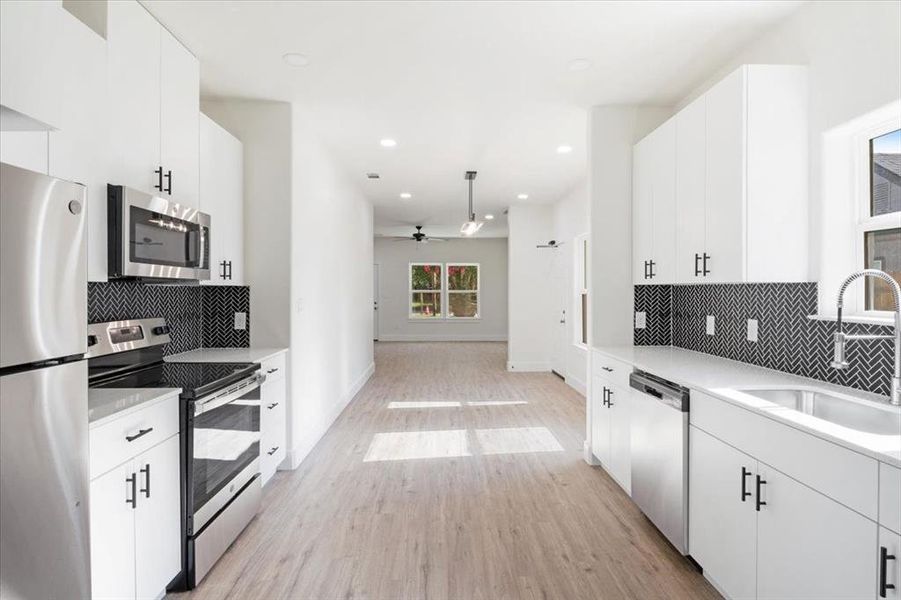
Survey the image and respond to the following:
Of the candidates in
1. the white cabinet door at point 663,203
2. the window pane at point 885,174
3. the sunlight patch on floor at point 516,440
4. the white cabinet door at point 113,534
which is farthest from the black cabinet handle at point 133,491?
the window pane at point 885,174

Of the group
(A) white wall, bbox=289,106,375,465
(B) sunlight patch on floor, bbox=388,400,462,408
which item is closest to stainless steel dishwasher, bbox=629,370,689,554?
(A) white wall, bbox=289,106,375,465

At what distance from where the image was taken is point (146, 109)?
91.7 inches

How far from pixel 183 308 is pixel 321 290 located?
1.32 metres

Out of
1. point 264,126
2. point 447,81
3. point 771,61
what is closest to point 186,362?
point 264,126

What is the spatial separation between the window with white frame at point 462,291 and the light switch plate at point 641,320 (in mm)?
9128

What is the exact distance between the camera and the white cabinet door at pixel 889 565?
4.02ft

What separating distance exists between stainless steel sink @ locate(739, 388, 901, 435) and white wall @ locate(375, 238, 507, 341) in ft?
35.0

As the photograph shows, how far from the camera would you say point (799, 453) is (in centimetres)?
158

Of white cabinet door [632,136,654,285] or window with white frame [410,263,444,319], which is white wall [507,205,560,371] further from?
window with white frame [410,263,444,319]

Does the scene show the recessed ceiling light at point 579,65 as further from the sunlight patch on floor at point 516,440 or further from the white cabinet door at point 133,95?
the sunlight patch on floor at point 516,440

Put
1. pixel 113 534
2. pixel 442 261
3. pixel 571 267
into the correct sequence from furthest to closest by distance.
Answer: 1. pixel 442 261
2. pixel 571 267
3. pixel 113 534

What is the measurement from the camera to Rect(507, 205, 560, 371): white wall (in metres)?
7.93

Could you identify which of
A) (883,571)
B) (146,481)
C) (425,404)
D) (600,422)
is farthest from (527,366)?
(883,571)

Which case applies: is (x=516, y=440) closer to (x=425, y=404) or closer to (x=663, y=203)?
(x=425, y=404)
